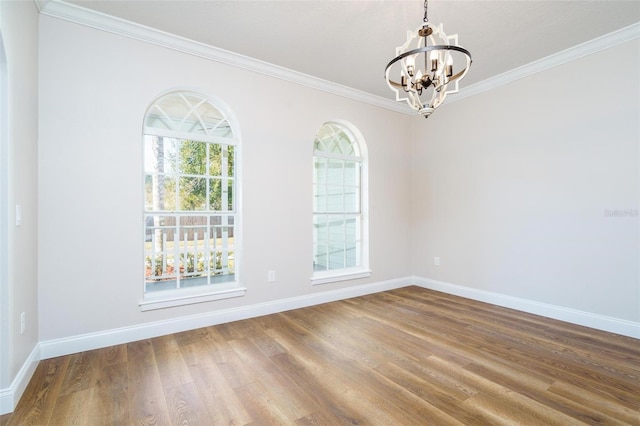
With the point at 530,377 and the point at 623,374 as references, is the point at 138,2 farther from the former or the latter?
the point at 623,374

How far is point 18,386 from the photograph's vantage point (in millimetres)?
1854

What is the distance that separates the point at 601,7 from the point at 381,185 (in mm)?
2827

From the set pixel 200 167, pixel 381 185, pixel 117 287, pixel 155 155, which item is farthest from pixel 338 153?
pixel 117 287

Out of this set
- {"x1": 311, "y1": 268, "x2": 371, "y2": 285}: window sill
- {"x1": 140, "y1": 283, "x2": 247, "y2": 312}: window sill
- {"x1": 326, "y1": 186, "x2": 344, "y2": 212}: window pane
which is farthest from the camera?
{"x1": 326, "y1": 186, "x2": 344, "y2": 212}: window pane

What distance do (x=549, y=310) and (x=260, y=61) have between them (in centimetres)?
432

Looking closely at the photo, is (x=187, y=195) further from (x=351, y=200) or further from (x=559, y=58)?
(x=559, y=58)

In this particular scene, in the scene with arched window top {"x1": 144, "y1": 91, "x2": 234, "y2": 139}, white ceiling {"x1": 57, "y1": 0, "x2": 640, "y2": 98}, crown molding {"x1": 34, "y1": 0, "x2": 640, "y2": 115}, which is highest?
white ceiling {"x1": 57, "y1": 0, "x2": 640, "y2": 98}

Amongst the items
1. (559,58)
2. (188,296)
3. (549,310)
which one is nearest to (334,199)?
(188,296)

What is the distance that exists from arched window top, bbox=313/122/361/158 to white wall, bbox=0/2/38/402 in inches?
109

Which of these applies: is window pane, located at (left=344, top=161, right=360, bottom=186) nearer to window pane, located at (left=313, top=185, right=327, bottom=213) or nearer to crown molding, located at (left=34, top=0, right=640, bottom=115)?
window pane, located at (left=313, top=185, right=327, bottom=213)

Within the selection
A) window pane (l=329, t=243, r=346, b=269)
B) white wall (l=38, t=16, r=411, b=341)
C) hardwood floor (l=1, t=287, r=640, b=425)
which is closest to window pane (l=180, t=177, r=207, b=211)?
white wall (l=38, t=16, r=411, b=341)

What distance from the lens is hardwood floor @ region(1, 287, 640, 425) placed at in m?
1.72

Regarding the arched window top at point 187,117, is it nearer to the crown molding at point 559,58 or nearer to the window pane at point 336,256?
the window pane at point 336,256

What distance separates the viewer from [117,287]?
2670 mm
